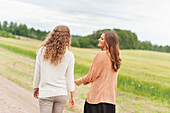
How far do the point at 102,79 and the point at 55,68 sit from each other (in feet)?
2.18

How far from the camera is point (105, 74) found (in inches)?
121

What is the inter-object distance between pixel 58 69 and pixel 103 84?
65 cm

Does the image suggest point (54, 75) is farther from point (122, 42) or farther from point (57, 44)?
point (122, 42)

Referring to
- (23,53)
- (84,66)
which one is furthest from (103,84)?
(23,53)

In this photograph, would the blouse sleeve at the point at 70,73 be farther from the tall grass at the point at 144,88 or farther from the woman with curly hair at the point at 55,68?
the tall grass at the point at 144,88

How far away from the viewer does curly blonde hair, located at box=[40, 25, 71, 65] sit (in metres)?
2.99

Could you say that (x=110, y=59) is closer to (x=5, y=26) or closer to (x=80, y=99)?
(x=80, y=99)

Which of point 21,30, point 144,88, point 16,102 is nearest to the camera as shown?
point 16,102

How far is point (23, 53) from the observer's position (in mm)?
21688

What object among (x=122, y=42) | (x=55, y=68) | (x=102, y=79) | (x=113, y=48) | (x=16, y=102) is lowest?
(x=16, y=102)

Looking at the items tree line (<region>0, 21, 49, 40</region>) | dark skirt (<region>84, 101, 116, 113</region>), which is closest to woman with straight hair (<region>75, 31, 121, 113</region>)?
dark skirt (<region>84, 101, 116, 113</region>)

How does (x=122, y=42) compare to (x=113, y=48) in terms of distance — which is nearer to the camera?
(x=113, y=48)

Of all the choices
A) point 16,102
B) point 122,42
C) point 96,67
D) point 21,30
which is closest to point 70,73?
point 96,67

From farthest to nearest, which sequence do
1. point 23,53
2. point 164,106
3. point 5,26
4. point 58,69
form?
1. point 5,26
2. point 23,53
3. point 164,106
4. point 58,69
